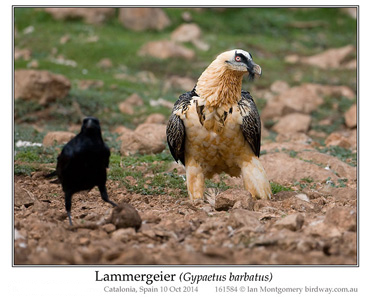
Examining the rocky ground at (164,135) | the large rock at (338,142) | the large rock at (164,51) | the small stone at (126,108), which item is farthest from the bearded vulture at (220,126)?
the large rock at (164,51)

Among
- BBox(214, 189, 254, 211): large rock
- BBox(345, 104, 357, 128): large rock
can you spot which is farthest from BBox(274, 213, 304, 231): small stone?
BBox(345, 104, 357, 128): large rock

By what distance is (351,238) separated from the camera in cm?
514

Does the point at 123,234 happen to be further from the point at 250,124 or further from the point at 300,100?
the point at 300,100

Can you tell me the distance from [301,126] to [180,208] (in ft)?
29.0

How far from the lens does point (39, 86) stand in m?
15.5

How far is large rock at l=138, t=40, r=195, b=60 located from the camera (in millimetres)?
Answer: 23328

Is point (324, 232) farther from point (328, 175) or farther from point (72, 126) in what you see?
point (72, 126)

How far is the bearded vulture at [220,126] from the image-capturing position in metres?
7.29

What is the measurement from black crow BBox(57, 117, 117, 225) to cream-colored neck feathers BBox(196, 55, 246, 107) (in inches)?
82.4

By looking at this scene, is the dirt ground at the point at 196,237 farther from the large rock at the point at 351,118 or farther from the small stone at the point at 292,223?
the large rock at the point at 351,118

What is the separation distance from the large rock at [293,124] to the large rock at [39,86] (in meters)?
6.21

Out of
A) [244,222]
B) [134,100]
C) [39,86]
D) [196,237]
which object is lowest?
[196,237]

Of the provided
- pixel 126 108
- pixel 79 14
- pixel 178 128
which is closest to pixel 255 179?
pixel 178 128

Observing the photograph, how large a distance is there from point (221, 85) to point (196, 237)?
2.57 meters
